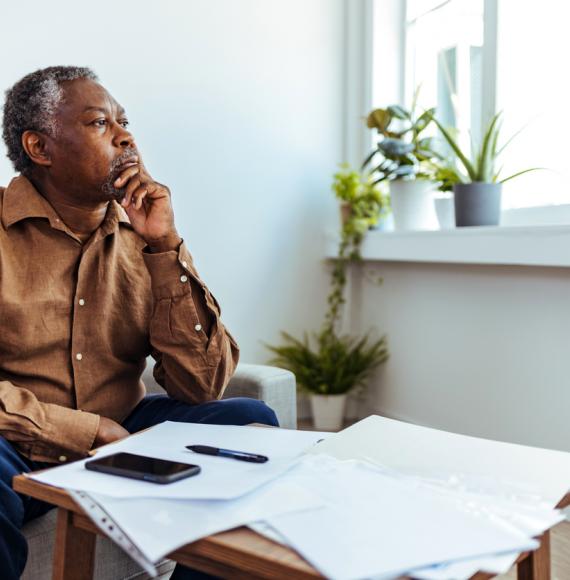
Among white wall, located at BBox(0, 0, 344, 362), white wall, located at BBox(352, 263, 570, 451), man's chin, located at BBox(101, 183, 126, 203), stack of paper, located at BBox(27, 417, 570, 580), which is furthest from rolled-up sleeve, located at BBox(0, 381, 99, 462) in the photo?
white wall, located at BBox(352, 263, 570, 451)

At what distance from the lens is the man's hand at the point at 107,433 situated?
1.32 metres

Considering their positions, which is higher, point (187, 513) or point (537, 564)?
point (187, 513)

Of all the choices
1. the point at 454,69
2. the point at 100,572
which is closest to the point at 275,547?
the point at 100,572

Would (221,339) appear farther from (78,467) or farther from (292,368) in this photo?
(292,368)

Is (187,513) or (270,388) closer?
(187,513)

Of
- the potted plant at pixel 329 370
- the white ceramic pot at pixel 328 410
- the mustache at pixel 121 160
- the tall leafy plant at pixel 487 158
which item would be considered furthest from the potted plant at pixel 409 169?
the mustache at pixel 121 160

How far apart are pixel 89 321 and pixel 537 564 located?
991mm

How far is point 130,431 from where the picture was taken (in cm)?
153

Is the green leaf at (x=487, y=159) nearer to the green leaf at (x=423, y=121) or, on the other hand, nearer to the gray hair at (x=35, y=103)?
the green leaf at (x=423, y=121)

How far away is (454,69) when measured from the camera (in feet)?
9.06

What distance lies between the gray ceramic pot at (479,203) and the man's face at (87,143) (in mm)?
1201

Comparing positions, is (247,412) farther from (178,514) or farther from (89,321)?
(178,514)

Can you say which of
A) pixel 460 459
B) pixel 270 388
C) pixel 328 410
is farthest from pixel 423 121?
pixel 460 459

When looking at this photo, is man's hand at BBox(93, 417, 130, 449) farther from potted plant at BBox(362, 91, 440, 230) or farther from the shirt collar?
potted plant at BBox(362, 91, 440, 230)
